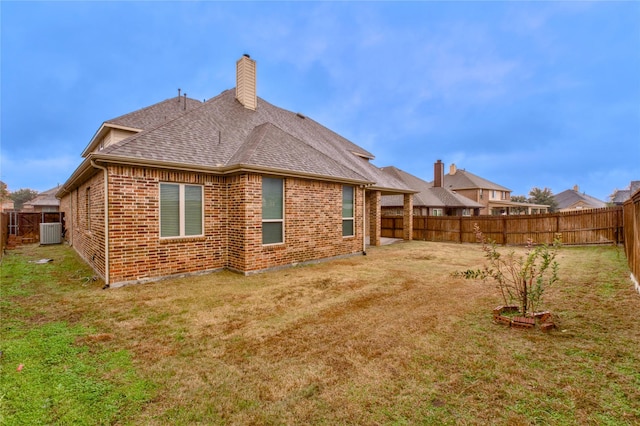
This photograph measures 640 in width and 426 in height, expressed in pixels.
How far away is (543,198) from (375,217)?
187 ft

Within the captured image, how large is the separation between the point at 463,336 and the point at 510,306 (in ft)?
5.02

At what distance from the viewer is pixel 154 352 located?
12.1 ft

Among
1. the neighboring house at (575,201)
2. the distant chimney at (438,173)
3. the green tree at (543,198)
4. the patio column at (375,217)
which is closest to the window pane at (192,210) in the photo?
the patio column at (375,217)

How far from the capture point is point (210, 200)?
27.8 feet

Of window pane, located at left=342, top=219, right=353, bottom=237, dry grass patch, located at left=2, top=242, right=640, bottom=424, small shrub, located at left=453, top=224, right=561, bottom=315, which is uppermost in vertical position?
window pane, located at left=342, top=219, right=353, bottom=237

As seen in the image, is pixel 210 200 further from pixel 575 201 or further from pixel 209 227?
pixel 575 201

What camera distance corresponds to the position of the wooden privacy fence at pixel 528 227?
13.4 m

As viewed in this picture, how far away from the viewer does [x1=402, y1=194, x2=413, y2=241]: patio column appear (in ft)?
57.4

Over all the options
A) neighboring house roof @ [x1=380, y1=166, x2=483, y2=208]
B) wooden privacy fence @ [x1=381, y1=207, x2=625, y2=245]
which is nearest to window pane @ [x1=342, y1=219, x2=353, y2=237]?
wooden privacy fence @ [x1=381, y1=207, x2=625, y2=245]

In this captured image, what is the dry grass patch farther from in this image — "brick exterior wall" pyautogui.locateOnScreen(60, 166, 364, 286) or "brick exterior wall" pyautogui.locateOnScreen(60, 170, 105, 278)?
"brick exterior wall" pyautogui.locateOnScreen(60, 170, 105, 278)

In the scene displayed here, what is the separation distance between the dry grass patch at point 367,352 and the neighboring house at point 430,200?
1885 centimetres

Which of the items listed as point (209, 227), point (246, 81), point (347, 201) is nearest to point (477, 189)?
point (347, 201)

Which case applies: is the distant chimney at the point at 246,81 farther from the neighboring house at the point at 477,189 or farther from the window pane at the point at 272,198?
the neighboring house at the point at 477,189

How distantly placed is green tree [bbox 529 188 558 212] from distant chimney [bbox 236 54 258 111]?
61.5m
